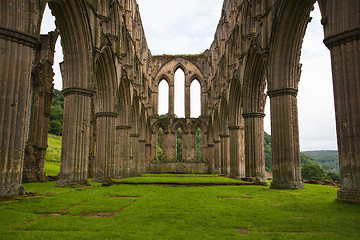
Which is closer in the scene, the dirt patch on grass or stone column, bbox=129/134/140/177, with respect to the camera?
the dirt patch on grass

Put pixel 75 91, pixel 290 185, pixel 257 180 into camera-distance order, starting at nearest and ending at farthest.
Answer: pixel 290 185
pixel 75 91
pixel 257 180

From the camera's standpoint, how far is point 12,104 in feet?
27.0

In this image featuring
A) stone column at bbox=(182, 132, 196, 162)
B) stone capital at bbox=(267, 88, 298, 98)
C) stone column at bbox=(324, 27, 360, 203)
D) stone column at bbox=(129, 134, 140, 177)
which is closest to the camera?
stone column at bbox=(324, 27, 360, 203)

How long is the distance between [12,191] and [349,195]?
9032 millimetres

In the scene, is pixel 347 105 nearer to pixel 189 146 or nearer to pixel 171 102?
pixel 189 146

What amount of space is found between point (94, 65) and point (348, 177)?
11.8 meters

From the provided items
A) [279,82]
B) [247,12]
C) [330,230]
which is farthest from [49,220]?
[247,12]

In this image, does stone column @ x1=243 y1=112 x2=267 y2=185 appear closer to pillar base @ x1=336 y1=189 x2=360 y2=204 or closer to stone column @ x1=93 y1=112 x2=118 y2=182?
stone column @ x1=93 y1=112 x2=118 y2=182

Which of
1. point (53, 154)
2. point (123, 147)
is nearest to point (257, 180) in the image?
point (123, 147)

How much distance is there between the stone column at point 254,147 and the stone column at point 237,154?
13.6 feet

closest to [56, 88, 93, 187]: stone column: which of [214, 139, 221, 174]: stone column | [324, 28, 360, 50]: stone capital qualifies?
[324, 28, 360, 50]: stone capital

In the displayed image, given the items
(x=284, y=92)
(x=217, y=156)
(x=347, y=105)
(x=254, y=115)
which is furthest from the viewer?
(x=217, y=156)

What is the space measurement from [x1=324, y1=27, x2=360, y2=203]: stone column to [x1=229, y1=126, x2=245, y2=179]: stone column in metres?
14.1

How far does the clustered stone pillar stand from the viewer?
1873 centimetres
